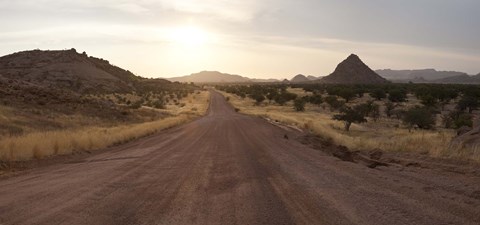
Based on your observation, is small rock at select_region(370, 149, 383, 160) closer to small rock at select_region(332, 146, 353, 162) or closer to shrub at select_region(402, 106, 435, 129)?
small rock at select_region(332, 146, 353, 162)

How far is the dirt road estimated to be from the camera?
8344 millimetres

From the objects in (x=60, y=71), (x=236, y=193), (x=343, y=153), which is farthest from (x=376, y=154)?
(x=60, y=71)

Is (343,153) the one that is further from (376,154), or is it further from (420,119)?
(420,119)

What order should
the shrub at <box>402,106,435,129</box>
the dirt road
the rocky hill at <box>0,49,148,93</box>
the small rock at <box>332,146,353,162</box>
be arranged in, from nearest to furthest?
the dirt road
the small rock at <box>332,146,353,162</box>
the shrub at <box>402,106,435,129</box>
the rocky hill at <box>0,49,148,93</box>

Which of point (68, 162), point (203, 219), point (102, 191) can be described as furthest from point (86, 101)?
point (203, 219)

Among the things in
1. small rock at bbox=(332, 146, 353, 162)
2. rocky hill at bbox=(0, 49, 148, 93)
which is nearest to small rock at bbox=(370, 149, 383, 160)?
small rock at bbox=(332, 146, 353, 162)

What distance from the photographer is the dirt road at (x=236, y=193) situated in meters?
8.34

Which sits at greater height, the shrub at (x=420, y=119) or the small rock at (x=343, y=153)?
the small rock at (x=343, y=153)

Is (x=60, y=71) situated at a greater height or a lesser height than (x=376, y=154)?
greater

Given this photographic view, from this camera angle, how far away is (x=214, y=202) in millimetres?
9609

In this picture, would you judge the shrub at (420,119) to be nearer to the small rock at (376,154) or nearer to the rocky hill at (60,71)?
the small rock at (376,154)

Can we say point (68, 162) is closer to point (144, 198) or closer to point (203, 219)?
point (144, 198)

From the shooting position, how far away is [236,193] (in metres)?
10.5

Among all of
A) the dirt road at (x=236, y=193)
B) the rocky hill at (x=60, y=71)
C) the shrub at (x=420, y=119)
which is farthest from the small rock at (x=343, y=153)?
the rocky hill at (x=60, y=71)
